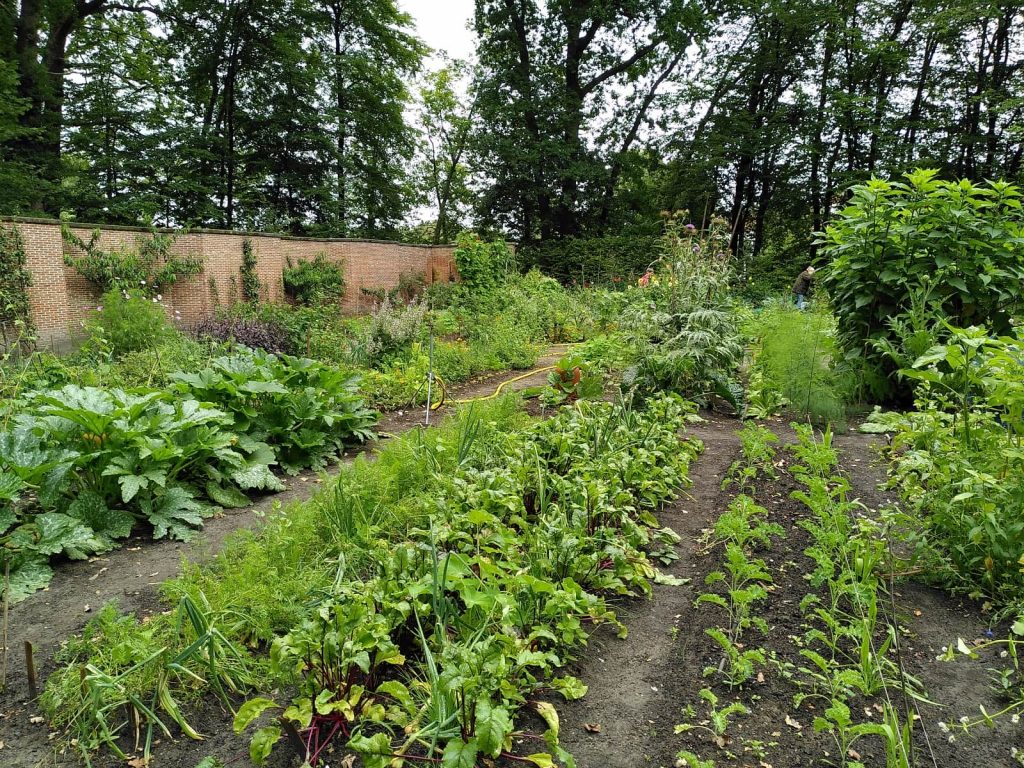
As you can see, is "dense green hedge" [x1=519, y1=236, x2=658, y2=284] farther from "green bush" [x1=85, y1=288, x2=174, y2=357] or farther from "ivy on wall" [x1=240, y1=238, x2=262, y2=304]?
"green bush" [x1=85, y1=288, x2=174, y2=357]

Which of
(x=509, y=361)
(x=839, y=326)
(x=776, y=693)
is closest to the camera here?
(x=776, y=693)

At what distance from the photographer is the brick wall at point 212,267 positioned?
28.8 feet

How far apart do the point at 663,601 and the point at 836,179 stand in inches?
891

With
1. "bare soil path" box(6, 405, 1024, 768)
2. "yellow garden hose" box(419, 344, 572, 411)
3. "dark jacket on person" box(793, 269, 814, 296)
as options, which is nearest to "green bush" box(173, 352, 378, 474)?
"yellow garden hose" box(419, 344, 572, 411)

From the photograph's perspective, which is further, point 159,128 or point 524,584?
point 159,128

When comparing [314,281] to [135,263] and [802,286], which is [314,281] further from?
[802,286]

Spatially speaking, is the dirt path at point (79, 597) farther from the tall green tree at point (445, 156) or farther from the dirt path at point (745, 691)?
the tall green tree at point (445, 156)

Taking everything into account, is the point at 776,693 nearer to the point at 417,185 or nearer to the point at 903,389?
the point at 903,389

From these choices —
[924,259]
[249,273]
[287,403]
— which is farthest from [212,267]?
[924,259]

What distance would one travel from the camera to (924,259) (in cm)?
474

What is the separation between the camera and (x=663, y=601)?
253 cm

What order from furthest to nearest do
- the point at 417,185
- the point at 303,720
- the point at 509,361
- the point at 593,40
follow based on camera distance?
1. the point at 417,185
2. the point at 593,40
3. the point at 509,361
4. the point at 303,720

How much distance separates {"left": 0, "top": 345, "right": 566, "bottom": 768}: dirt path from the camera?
193 centimetres

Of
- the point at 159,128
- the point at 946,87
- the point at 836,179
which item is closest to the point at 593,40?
the point at 836,179
